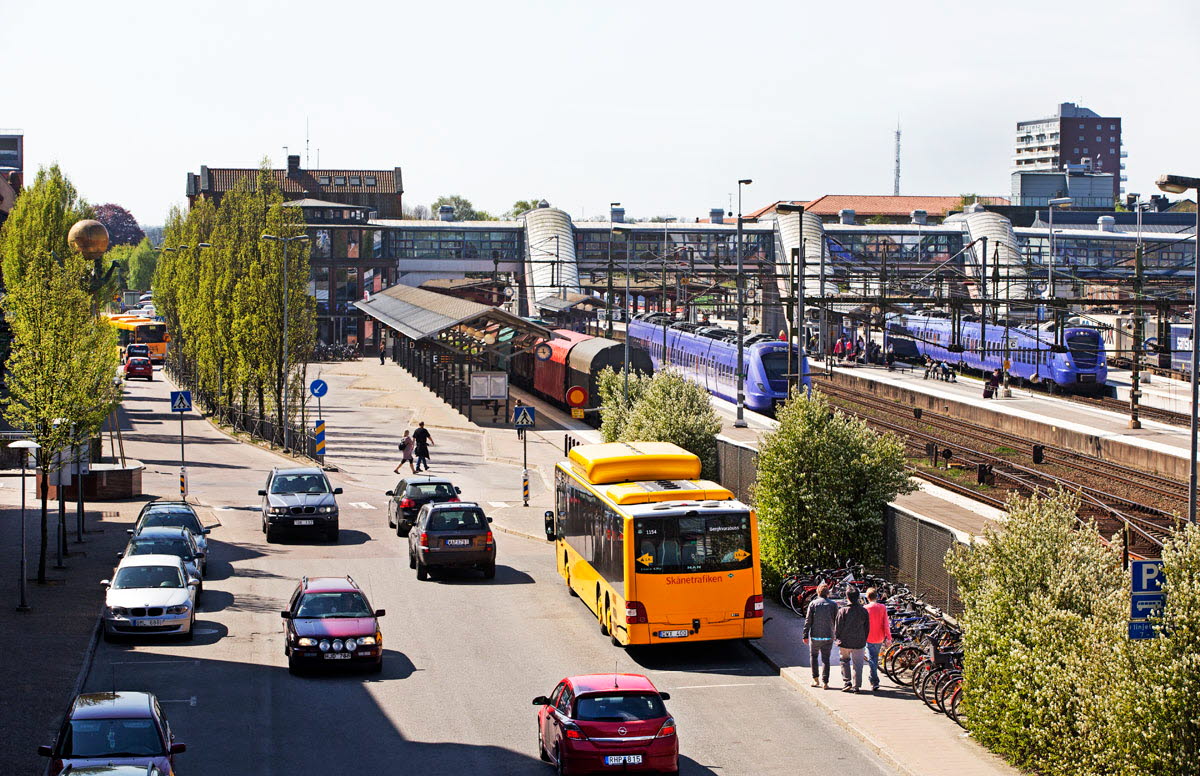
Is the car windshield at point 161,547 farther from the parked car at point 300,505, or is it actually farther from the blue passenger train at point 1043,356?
the blue passenger train at point 1043,356

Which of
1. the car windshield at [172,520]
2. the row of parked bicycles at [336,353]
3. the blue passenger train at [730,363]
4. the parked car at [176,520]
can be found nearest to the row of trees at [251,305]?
the blue passenger train at [730,363]

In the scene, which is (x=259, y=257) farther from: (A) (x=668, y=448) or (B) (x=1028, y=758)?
(B) (x=1028, y=758)

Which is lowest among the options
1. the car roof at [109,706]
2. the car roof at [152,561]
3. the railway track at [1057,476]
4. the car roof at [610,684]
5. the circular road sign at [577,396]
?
the railway track at [1057,476]

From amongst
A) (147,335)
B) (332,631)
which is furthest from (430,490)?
(147,335)

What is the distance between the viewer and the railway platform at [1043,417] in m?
45.3

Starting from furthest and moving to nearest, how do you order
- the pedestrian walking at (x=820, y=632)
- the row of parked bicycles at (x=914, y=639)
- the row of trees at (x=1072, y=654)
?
1. the pedestrian walking at (x=820, y=632)
2. the row of parked bicycles at (x=914, y=639)
3. the row of trees at (x=1072, y=654)

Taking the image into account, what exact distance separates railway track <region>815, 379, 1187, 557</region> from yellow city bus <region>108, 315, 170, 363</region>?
192 feet

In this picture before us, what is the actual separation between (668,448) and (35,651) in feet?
36.6

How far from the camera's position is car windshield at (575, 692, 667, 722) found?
622 inches

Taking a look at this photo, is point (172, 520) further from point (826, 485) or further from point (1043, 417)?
point (1043, 417)

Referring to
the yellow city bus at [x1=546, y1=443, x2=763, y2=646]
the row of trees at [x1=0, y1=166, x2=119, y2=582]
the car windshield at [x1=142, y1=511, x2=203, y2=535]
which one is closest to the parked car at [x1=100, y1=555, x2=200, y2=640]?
the row of trees at [x1=0, y1=166, x2=119, y2=582]

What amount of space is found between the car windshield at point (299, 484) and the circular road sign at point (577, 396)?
2616 cm

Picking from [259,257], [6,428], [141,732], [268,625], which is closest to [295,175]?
[259,257]

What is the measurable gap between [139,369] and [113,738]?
7699cm
